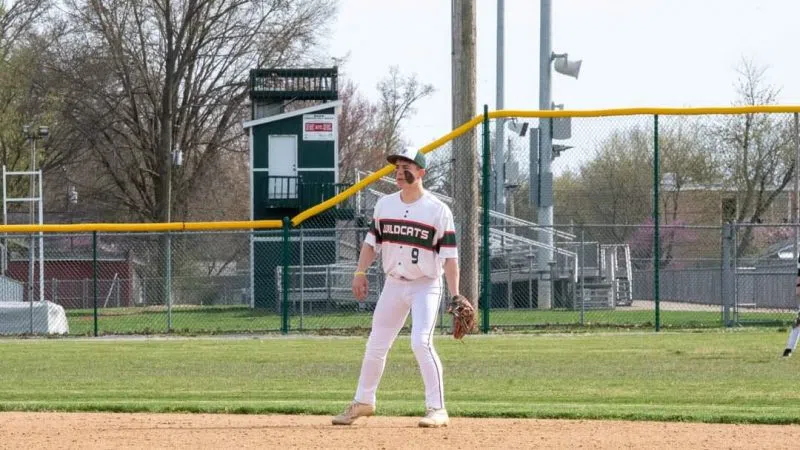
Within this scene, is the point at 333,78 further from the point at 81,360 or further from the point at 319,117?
the point at 81,360

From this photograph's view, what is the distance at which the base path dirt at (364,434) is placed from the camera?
901 centimetres

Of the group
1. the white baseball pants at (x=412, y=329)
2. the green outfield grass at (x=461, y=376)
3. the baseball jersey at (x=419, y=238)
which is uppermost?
the baseball jersey at (x=419, y=238)

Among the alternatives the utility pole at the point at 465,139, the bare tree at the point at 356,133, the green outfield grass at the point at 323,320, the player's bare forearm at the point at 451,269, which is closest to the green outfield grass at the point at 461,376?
the utility pole at the point at 465,139

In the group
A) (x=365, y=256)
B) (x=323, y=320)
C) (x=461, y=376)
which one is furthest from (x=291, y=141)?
(x=365, y=256)

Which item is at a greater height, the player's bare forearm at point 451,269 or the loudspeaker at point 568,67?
the loudspeaker at point 568,67

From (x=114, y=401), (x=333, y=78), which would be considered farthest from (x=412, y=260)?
(x=333, y=78)

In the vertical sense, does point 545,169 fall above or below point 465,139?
below

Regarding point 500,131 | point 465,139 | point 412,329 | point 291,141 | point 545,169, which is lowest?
point 412,329

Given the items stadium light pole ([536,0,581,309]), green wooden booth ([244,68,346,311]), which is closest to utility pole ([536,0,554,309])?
stadium light pole ([536,0,581,309])

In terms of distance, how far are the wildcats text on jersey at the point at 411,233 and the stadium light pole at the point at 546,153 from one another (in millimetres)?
10812

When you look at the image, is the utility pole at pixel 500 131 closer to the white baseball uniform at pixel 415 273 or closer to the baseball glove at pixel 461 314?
the baseball glove at pixel 461 314

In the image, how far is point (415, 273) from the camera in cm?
956

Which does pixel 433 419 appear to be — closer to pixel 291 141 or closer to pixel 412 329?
pixel 412 329

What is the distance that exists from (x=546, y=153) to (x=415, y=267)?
11.0 m
